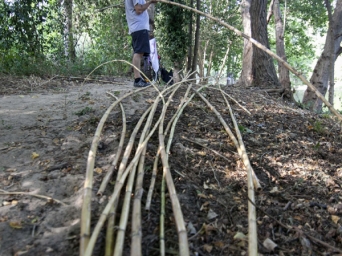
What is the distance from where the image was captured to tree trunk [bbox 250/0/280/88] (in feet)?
16.1

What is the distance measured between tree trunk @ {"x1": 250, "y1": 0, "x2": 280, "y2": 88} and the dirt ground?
1.86m

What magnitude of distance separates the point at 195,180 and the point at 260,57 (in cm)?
357

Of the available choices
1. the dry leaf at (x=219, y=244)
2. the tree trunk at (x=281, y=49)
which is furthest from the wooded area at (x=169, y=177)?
the tree trunk at (x=281, y=49)

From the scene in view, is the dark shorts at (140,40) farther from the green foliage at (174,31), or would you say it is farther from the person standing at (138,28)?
the green foliage at (174,31)

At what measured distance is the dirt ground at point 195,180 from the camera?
1.41 metres

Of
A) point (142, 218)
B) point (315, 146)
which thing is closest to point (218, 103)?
point (315, 146)

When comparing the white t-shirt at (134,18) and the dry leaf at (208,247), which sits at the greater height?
the white t-shirt at (134,18)

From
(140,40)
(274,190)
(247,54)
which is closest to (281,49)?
(247,54)

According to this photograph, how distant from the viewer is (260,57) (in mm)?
4906

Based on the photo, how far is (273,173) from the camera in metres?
2.06

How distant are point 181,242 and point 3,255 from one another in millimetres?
697

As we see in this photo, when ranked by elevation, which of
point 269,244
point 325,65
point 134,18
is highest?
point 134,18

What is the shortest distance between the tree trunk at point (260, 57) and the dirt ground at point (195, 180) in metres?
1.86

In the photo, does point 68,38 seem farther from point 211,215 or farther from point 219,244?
point 219,244
